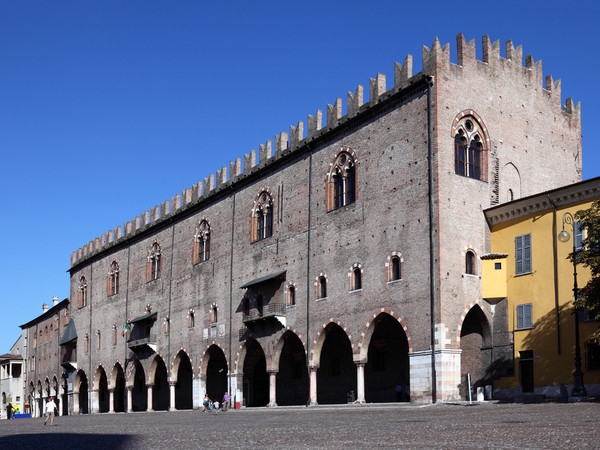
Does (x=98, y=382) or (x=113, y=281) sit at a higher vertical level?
(x=113, y=281)

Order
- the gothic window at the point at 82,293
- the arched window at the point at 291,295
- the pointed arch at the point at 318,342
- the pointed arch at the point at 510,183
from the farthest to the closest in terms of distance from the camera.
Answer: the gothic window at the point at 82,293 → the arched window at the point at 291,295 → the pointed arch at the point at 318,342 → the pointed arch at the point at 510,183

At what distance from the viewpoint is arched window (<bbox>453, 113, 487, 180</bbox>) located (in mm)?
28469

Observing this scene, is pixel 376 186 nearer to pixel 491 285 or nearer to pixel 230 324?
pixel 491 285

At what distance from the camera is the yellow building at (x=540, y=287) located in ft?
82.5

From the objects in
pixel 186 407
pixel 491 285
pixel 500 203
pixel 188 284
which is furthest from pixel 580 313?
pixel 186 407

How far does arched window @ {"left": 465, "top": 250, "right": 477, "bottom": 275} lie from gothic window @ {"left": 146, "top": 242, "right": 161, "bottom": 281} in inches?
852

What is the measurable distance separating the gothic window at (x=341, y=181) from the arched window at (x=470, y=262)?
17.3 feet

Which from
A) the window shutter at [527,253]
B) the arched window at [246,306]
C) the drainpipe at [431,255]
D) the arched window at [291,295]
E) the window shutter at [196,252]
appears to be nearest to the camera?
the drainpipe at [431,255]

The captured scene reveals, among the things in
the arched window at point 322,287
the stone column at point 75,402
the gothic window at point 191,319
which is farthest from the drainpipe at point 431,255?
the stone column at point 75,402

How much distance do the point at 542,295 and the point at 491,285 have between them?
2.07m

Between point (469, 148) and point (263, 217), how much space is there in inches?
444

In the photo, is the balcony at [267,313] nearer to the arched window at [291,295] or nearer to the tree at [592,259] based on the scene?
the arched window at [291,295]

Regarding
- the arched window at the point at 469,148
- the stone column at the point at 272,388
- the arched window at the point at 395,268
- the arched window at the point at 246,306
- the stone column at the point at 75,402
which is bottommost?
the stone column at the point at 75,402

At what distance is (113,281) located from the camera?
51000 mm
